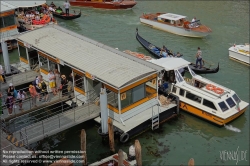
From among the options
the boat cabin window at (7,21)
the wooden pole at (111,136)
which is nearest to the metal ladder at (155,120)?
the wooden pole at (111,136)

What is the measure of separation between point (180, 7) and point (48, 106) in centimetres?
2438

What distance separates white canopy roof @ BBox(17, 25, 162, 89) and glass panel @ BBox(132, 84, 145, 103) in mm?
598

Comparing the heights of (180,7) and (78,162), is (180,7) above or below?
above

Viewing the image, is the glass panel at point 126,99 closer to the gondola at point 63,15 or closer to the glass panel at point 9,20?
the glass panel at point 9,20

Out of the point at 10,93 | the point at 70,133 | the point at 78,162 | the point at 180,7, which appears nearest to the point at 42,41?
the point at 10,93

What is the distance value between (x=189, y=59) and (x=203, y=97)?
27.6 feet

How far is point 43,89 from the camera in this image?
21641 millimetres

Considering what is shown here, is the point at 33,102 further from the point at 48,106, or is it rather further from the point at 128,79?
the point at 128,79

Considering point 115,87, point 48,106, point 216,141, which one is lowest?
point 216,141

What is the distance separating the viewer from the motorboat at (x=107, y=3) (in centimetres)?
4034

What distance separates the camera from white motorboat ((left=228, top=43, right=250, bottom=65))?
27891 mm

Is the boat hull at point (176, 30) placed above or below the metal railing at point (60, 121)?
above

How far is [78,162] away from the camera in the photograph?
1838 cm

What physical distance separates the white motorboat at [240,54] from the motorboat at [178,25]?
4106 millimetres
